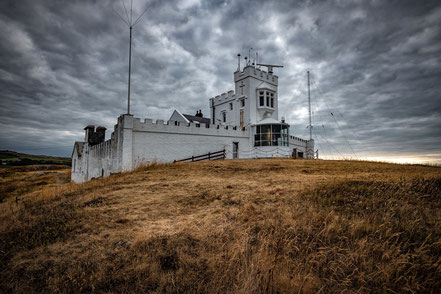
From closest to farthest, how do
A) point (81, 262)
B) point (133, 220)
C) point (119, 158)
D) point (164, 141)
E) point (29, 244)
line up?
point (81, 262), point (29, 244), point (133, 220), point (119, 158), point (164, 141)

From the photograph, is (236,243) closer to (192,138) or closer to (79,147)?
(192,138)

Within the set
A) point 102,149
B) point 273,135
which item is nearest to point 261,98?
point 273,135

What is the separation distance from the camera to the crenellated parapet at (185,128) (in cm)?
1778

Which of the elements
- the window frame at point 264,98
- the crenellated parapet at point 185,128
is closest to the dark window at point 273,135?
the crenellated parapet at point 185,128

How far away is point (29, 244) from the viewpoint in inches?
160

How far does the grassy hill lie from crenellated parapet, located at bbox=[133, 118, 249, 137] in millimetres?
11397

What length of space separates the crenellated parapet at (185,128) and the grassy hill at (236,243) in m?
11.4

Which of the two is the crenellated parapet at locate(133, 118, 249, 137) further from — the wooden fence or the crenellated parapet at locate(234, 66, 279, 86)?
the crenellated parapet at locate(234, 66, 279, 86)

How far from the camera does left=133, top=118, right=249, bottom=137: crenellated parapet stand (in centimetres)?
1778

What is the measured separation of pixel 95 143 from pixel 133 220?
24.3 metres

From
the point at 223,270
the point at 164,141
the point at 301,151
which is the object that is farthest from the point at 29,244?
the point at 301,151

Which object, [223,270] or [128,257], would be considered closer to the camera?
[223,270]

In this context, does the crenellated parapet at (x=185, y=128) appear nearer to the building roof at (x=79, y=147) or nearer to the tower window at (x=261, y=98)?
the tower window at (x=261, y=98)

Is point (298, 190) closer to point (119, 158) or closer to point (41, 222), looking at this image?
point (41, 222)
